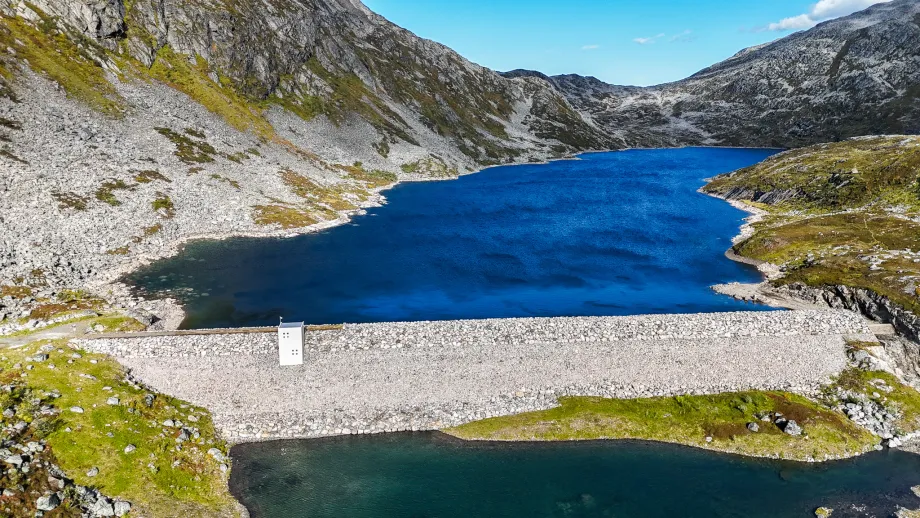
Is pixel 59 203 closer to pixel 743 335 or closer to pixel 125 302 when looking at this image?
pixel 125 302

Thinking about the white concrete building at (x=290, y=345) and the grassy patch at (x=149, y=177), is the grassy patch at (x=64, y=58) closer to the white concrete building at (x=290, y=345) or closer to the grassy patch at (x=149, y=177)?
the grassy patch at (x=149, y=177)

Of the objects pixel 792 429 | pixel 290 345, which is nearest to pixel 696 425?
pixel 792 429

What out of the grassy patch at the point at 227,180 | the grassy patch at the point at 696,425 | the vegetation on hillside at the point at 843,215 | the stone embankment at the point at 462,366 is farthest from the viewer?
the grassy patch at the point at 227,180

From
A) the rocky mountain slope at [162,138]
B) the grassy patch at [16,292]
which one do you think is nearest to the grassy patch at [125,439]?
the grassy patch at [16,292]

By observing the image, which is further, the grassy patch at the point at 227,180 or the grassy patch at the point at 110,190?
the grassy patch at the point at 227,180

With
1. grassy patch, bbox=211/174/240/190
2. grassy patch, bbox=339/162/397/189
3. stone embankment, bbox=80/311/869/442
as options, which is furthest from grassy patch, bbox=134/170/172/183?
stone embankment, bbox=80/311/869/442

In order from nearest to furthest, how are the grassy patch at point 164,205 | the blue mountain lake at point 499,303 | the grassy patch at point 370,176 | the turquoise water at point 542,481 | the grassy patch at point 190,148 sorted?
1. the turquoise water at point 542,481
2. the blue mountain lake at point 499,303
3. the grassy patch at point 164,205
4. the grassy patch at point 190,148
5. the grassy patch at point 370,176

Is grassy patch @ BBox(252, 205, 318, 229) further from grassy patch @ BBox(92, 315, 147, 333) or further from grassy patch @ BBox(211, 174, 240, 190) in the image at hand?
grassy patch @ BBox(92, 315, 147, 333)

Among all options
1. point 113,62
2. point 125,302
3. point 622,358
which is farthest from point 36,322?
point 113,62
